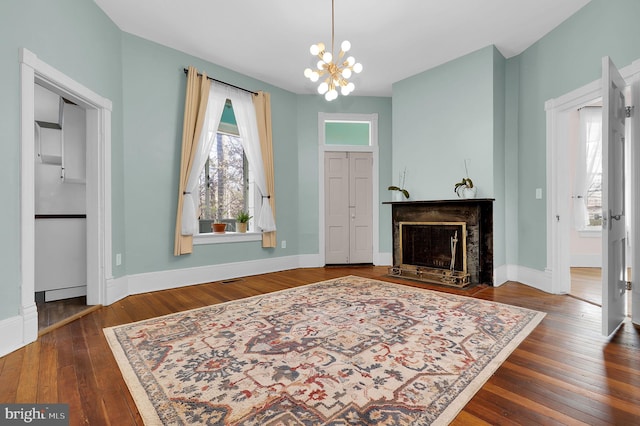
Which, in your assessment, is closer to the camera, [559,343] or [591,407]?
[591,407]

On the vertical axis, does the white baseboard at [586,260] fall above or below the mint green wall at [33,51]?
below

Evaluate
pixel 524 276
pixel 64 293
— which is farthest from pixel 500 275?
pixel 64 293

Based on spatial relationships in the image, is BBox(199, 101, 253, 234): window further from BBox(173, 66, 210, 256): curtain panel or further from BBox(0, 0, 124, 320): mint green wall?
BBox(0, 0, 124, 320): mint green wall

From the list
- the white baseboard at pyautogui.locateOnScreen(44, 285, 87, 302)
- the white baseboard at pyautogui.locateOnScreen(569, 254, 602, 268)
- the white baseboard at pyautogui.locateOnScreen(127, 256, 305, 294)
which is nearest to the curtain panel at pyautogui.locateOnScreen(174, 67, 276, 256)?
the white baseboard at pyautogui.locateOnScreen(127, 256, 305, 294)

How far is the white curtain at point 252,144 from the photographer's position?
4.78 m

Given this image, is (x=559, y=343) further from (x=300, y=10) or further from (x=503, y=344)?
(x=300, y=10)

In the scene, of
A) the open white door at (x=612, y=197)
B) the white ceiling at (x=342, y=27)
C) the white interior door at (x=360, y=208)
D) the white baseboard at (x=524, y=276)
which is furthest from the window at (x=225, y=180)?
the open white door at (x=612, y=197)

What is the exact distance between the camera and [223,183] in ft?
15.9

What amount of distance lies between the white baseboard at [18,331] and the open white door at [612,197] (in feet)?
14.3

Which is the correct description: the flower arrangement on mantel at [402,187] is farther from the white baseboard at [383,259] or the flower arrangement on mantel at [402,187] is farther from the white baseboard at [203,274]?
the white baseboard at [203,274]

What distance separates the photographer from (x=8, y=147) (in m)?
2.22

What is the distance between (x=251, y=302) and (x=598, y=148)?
6179 millimetres

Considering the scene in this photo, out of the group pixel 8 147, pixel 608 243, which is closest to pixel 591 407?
pixel 608 243

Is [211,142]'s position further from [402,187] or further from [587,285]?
[587,285]
